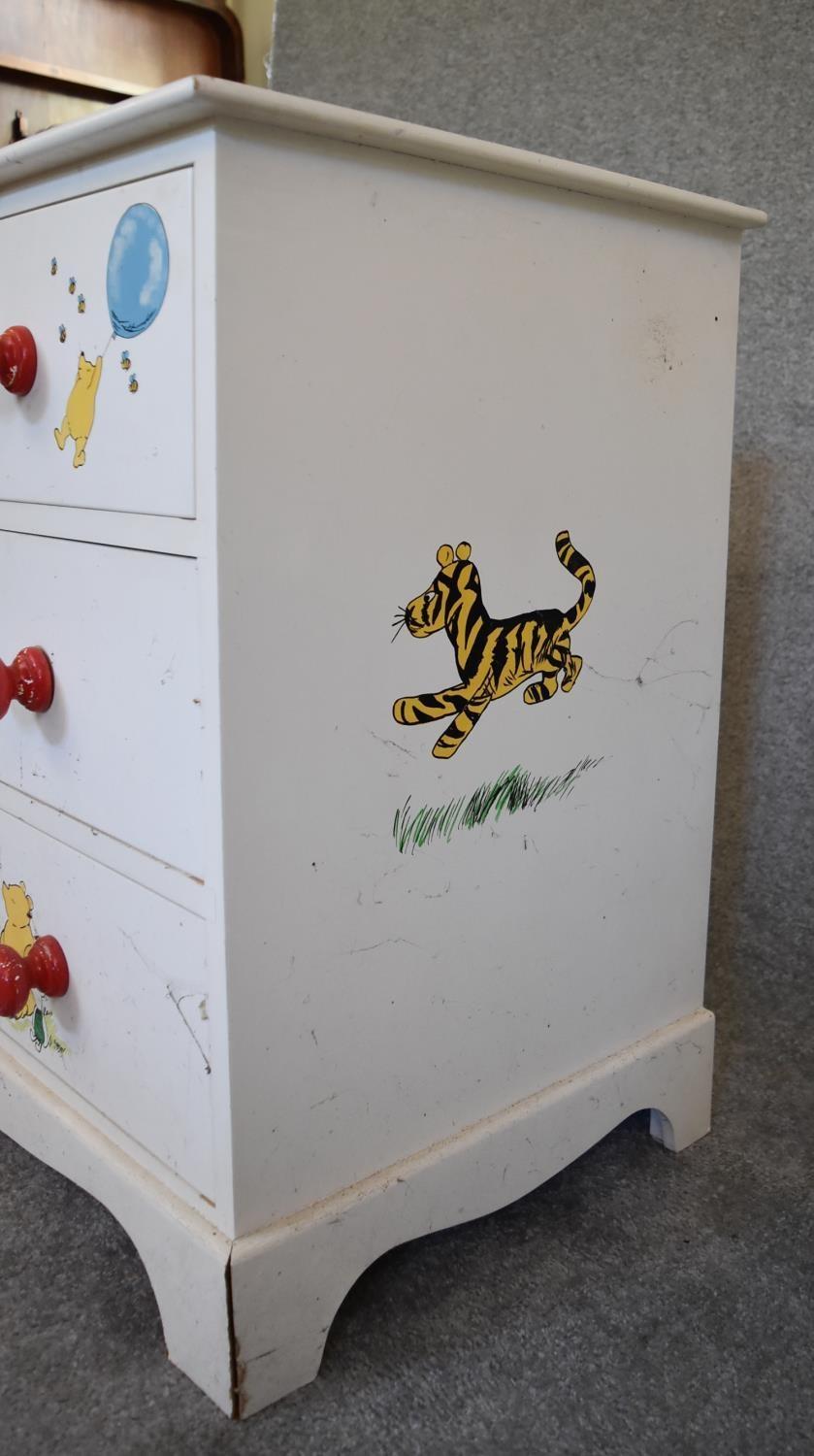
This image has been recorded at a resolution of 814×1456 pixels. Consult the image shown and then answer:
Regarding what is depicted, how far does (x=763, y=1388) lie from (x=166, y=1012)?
0.39 meters

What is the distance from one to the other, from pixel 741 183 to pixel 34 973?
0.85 meters

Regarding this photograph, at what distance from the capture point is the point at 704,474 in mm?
812

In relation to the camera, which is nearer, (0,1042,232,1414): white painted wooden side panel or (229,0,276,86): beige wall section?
(0,1042,232,1414): white painted wooden side panel

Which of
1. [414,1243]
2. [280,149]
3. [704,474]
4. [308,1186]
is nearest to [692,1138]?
[414,1243]

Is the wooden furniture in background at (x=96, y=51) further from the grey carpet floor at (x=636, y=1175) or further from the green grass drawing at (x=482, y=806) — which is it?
the green grass drawing at (x=482, y=806)

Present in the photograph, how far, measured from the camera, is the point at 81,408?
0.64 m

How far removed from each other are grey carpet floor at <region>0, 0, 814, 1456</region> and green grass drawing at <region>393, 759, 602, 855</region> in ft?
0.94

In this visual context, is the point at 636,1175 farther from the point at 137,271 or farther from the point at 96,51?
the point at 96,51

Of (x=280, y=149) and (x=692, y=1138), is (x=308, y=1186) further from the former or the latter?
(x=280, y=149)

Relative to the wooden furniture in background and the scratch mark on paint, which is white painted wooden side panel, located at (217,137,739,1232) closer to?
the scratch mark on paint

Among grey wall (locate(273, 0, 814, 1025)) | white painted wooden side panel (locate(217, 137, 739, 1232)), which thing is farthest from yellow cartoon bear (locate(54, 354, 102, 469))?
grey wall (locate(273, 0, 814, 1025))

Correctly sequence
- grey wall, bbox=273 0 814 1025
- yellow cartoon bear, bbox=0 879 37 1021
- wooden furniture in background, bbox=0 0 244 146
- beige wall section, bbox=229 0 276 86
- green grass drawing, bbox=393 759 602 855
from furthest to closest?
beige wall section, bbox=229 0 276 86
wooden furniture in background, bbox=0 0 244 146
grey wall, bbox=273 0 814 1025
yellow cartoon bear, bbox=0 879 37 1021
green grass drawing, bbox=393 759 602 855

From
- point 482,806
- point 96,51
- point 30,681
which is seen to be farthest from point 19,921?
point 96,51

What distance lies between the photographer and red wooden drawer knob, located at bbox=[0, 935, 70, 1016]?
737 mm
